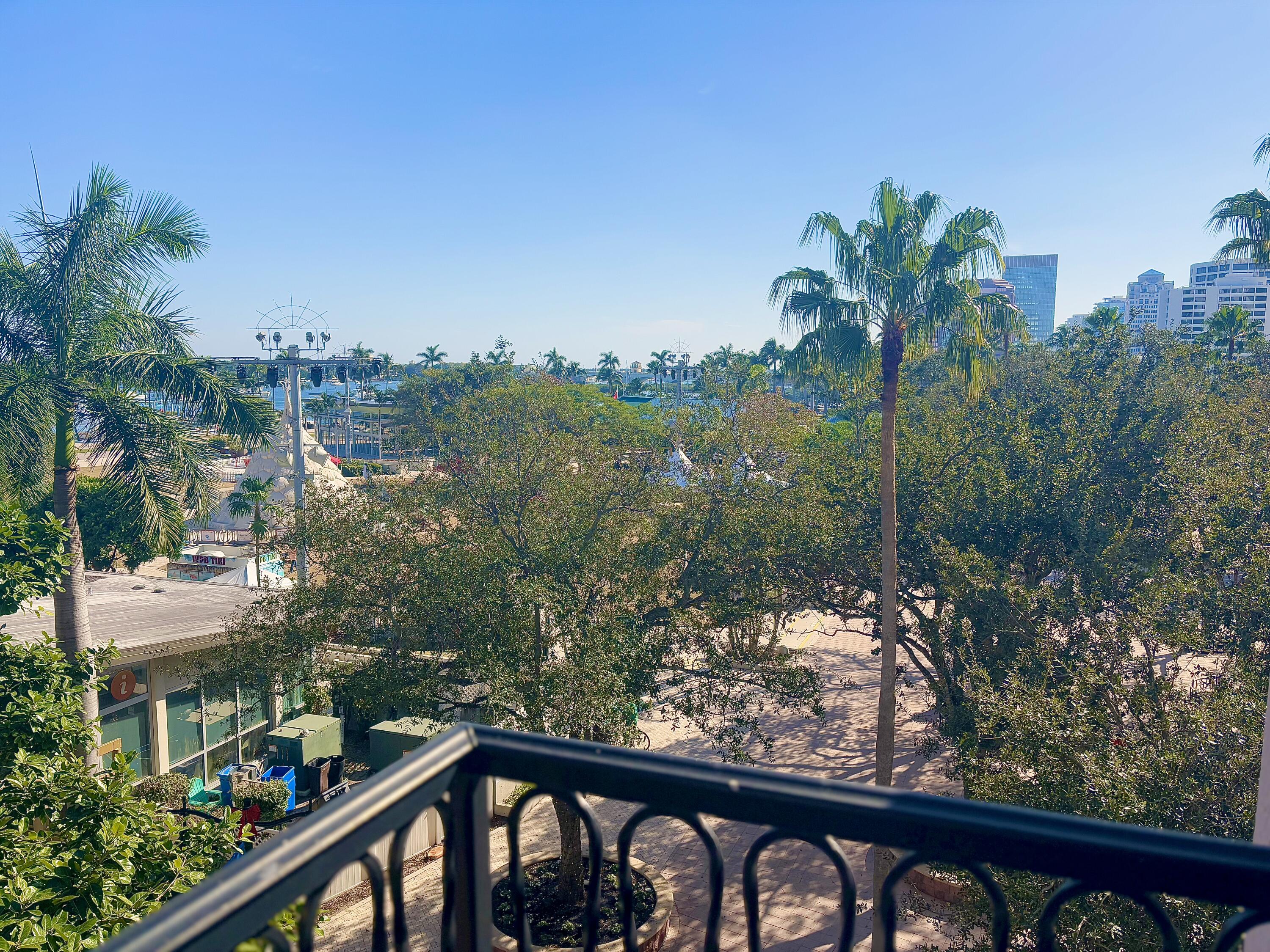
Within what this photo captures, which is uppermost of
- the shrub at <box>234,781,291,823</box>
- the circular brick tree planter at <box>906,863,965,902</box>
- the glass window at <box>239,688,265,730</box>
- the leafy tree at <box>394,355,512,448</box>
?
the leafy tree at <box>394,355,512,448</box>

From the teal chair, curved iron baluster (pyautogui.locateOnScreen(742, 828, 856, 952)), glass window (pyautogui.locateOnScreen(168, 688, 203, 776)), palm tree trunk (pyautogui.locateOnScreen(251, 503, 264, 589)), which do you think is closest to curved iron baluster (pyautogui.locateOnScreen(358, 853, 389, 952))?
curved iron baluster (pyautogui.locateOnScreen(742, 828, 856, 952))

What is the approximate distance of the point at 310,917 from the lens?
1190 mm

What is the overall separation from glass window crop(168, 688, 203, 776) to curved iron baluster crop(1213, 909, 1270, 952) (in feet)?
46.3

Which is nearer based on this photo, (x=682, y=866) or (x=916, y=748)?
(x=682, y=866)

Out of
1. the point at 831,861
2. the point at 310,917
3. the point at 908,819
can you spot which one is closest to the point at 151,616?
the point at 310,917

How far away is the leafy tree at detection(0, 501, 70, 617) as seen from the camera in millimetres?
5797

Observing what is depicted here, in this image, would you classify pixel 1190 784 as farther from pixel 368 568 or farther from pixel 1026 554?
pixel 368 568

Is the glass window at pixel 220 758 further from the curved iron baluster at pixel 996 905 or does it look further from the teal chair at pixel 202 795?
the curved iron baluster at pixel 996 905

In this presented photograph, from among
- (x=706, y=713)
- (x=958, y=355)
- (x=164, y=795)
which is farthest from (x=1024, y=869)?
(x=164, y=795)

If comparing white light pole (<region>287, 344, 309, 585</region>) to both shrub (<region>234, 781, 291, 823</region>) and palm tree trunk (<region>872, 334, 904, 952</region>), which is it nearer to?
shrub (<region>234, 781, 291, 823</region>)

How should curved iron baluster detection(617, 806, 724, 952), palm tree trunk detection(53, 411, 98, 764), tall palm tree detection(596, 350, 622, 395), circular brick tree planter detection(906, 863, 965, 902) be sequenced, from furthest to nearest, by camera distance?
tall palm tree detection(596, 350, 622, 395) < circular brick tree planter detection(906, 863, 965, 902) < palm tree trunk detection(53, 411, 98, 764) < curved iron baluster detection(617, 806, 724, 952)

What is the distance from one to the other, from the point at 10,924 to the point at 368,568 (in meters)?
7.22

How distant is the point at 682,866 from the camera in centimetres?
1226

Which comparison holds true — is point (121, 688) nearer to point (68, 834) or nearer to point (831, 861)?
point (68, 834)
